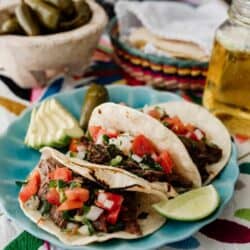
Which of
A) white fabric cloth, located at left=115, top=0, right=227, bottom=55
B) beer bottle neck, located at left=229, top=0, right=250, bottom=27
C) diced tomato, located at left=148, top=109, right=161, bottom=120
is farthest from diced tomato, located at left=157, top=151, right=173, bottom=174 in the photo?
white fabric cloth, located at left=115, top=0, right=227, bottom=55

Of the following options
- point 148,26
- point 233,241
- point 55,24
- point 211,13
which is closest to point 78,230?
point 233,241

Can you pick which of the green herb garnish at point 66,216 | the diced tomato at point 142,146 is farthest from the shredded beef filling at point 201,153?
the green herb garnish at point 66,216

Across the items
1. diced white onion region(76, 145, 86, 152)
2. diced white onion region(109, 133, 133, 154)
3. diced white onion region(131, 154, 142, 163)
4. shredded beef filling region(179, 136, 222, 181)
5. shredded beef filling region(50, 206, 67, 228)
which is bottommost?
shredded beef filling region(179, 136, 222, 181)

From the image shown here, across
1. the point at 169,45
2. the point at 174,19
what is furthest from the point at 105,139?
the point at 174,19

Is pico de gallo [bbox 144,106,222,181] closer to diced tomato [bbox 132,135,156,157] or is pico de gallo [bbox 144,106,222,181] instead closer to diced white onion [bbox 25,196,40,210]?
diced tomato [bbox 132,135,156,157]

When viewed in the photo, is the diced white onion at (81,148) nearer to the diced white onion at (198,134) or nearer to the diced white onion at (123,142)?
the diced white onion at (123,142)

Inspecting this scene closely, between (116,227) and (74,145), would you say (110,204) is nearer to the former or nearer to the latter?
(116,227)
